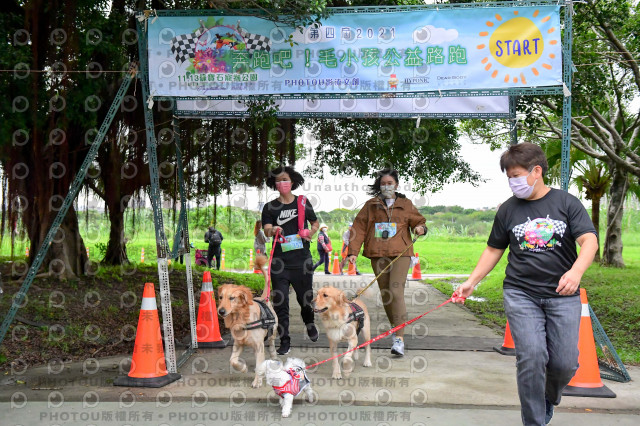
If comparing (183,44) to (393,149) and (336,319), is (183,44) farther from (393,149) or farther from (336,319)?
(393,149)

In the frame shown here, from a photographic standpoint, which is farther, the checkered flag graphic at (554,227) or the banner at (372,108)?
the banner at (372,108)

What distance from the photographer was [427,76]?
5.99 metres

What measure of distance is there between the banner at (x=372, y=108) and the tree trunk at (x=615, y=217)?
1037 cm

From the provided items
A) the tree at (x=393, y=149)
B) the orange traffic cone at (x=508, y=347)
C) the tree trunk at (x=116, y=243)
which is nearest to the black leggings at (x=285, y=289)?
the orange traffic cone at (x=508, y=347)

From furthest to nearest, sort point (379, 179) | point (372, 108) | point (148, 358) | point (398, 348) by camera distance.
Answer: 1. point (372, 108)
2. point (379, 179)
3. point (398, 348)
4. point (148, 358)

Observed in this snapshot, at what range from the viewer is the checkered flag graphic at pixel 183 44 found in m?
6.12

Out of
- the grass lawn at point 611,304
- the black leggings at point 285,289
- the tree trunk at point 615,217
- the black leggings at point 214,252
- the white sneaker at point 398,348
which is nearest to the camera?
the white sneaker at point 398,348

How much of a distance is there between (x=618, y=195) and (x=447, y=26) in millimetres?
13761

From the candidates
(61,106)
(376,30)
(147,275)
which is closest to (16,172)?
(61,106)

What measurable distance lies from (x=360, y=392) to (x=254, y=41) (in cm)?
366

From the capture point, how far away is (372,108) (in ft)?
27.2

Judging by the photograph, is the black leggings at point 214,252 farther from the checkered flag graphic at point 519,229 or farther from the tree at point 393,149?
the checkered flag graphic at point 519,229

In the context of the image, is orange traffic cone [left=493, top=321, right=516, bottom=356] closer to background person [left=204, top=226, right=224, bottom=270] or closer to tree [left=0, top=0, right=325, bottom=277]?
tree [left=0, top=0, right=325, bottom=277]

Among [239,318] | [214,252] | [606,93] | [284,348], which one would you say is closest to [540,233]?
[239,318]
